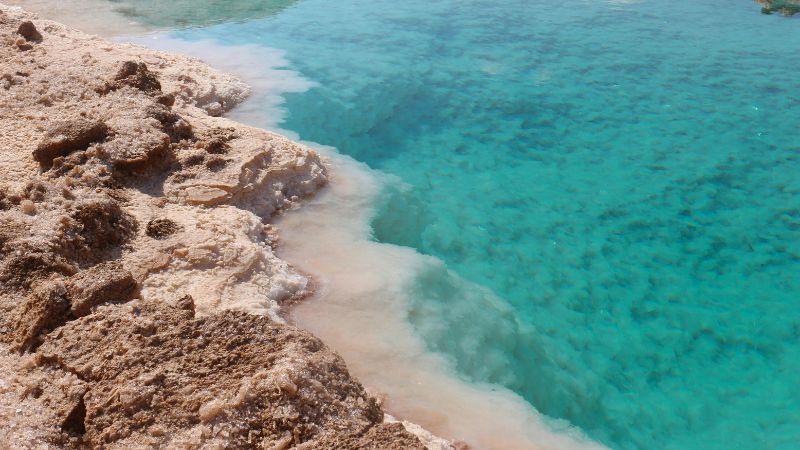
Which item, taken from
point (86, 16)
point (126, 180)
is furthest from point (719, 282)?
point (86, 16)

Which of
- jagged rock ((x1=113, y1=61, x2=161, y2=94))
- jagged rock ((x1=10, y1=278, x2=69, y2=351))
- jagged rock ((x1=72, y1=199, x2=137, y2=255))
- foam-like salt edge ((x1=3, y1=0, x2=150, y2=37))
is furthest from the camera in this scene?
foam-like salt edge ((x1=3, y1=0, x2=150, y2=37))

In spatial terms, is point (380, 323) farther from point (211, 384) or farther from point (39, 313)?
point (39, 313)

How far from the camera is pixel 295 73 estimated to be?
26.1ft

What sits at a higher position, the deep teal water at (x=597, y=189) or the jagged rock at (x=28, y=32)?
the jagged rock at (x=28, y=32)

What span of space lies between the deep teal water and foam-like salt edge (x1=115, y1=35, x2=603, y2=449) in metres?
0.17

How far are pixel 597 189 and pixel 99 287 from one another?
4178 millimetres

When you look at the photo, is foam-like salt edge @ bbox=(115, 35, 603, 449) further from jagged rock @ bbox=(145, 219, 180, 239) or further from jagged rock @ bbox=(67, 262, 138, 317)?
jagged rock @ bbox=(67, 262, 138, 317)

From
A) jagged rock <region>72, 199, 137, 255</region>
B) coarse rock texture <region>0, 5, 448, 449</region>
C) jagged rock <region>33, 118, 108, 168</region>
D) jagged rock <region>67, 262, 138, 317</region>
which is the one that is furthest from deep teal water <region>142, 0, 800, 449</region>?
jagged rock <region>33, 118, 108, 168</region>

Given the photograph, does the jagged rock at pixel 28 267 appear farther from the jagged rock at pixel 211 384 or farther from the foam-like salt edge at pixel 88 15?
the foam-like salt edge at pixel 88 15

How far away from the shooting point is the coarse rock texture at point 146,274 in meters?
2.54

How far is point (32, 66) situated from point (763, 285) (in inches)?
241

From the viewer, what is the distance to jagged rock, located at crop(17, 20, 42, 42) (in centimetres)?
647

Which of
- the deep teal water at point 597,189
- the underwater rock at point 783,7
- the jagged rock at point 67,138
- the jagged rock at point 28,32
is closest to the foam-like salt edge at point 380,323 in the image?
the deep teal water at point 597,189

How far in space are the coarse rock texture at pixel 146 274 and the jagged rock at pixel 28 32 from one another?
14mm
